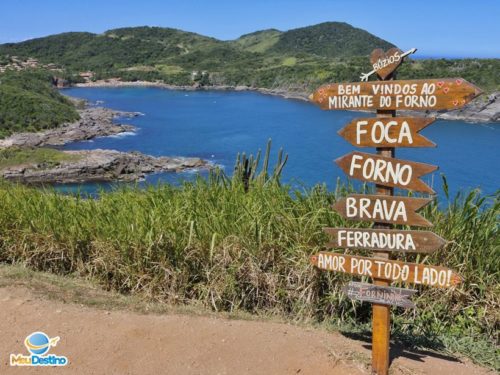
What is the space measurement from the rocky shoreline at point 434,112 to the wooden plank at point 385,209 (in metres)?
13.3

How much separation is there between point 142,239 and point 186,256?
0.39 metres

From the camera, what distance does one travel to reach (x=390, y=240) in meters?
2.81

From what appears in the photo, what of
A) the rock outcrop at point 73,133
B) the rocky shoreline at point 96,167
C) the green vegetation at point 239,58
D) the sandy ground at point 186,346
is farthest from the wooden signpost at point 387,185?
the green vegetation at point 239,58

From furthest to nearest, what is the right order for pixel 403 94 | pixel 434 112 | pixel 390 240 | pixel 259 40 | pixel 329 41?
1. pixel 259 40
2. pixel 329 41
3. pixel 434 112
4. pixel 390 240
5. pixel 403 94

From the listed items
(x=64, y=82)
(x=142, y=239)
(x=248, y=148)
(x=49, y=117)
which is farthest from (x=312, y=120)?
(x=64, y=82)

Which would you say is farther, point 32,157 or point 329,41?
point 329,41

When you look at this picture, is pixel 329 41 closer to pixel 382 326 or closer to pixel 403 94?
pixel 403 94

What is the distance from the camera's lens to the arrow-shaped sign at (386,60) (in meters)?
2.76

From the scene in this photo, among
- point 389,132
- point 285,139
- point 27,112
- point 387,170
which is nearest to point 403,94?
point 389,132

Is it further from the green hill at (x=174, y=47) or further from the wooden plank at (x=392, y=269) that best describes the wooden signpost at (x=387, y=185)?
the green hill at (x=174, y=47)

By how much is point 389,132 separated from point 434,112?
5359 centimetres

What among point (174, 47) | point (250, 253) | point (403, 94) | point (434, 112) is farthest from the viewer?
point (174, 47)

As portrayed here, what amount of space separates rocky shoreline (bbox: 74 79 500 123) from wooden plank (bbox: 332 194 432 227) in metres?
13.3

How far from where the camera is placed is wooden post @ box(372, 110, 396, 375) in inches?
111
